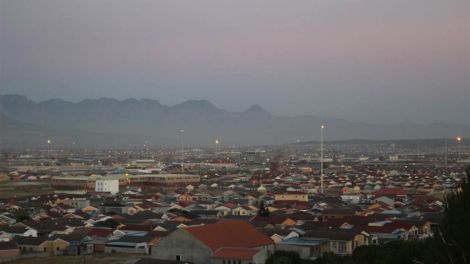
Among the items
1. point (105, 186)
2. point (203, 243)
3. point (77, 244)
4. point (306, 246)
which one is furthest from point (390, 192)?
point (203, 243)

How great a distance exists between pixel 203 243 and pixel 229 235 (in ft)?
4.26

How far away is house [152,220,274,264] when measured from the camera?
61.2ft

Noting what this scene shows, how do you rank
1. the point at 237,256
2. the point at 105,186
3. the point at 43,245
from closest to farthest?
the point at 237,256, the point at 43,245, the point at 105,186

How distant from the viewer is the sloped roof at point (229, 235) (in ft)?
62.0

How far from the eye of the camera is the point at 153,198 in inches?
1521

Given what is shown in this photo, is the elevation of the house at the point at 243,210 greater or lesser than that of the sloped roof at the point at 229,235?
lesser

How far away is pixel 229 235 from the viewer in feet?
64.7

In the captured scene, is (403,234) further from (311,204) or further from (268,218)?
(311,204)

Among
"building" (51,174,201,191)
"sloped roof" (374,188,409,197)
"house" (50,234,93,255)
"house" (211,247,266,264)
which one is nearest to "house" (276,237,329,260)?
"house" (211,247,266,264)

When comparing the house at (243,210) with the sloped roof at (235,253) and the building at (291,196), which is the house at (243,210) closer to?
the building at (291,196)

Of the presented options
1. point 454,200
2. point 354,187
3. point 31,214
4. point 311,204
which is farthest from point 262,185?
point 454,200

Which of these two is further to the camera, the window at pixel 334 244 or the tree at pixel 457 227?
the window at pixel 334 244

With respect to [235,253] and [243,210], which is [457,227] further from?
[243,210]

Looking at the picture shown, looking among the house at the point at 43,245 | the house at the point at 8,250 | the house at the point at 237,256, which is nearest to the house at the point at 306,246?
the house at the point at 237,256
